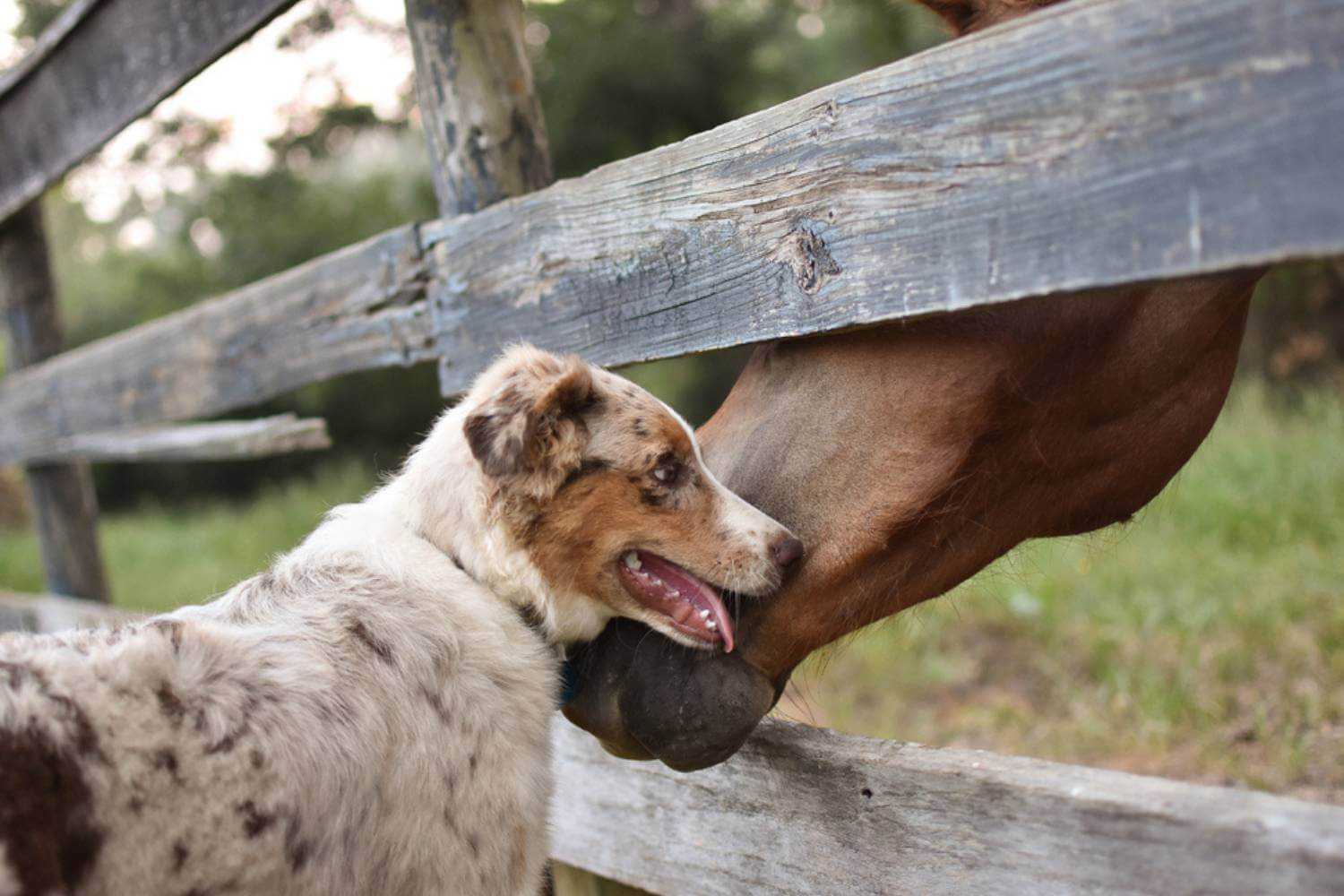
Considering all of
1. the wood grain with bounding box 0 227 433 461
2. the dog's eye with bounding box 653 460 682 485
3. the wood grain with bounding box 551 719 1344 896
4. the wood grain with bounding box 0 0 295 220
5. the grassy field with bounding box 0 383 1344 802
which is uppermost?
the wood grain with bounding box 0 0 295 220

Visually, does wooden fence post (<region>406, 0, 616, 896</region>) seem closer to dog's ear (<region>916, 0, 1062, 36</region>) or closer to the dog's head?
the dog's head

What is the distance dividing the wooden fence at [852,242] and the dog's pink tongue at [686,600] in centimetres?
35

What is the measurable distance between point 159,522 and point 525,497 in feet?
40.2

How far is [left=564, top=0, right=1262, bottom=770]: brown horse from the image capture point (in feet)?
7.04

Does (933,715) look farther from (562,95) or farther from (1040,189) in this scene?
(562,95)

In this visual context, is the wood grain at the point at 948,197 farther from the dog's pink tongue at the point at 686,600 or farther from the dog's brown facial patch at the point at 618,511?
the dog's pink tongue at the point at 686,600

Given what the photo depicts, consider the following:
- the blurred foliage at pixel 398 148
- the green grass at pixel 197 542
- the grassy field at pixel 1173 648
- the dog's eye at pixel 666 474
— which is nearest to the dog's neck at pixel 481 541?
the dog's eye at pixel 666 474

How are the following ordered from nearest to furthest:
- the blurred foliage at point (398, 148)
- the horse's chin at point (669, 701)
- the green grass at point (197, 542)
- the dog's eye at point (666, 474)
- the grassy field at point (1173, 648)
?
the horse's chin at point (669, 701) < the dog's eye at point (666, 474) < the grassy field at point (1173, 648) < the green grass at point (197, 542) < the blurred foliage at point (398, 148)

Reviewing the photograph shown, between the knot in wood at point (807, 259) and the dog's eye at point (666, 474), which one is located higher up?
the knot in wood at point (807, 259)

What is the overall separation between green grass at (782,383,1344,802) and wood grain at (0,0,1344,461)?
1.74 m

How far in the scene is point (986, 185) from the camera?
183 centimetres

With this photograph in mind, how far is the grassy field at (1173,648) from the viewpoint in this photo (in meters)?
4.43

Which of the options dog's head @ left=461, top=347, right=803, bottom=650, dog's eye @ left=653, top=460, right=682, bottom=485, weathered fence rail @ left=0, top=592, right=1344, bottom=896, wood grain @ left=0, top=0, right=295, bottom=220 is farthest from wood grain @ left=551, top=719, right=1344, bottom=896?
wood grain @ left=0, top=0, right=295, bottom=220

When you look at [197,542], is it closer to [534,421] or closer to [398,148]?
[398,148]
